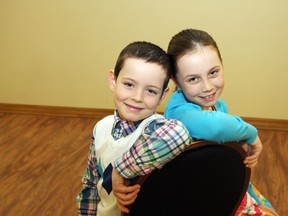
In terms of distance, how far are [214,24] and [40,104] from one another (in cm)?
185

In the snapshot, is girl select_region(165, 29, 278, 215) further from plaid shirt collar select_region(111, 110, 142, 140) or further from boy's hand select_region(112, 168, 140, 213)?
boy's hand select_region(112, 168, 140, 213)

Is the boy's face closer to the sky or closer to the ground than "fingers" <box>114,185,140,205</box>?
closer to the sky

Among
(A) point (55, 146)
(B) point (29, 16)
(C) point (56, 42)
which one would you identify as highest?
(B) point (29, 16)

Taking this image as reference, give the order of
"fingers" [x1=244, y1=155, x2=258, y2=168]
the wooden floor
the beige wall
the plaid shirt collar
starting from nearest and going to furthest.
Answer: "fingers" [x1=244, y1=155, x2=258, y2=168]
the plaid shirt collar
the wooden floor
the beige wall

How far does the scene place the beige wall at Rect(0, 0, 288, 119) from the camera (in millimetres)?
2791

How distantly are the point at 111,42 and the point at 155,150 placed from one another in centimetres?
235

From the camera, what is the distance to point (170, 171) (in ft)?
2.59

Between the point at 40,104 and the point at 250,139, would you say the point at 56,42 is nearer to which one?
the point at 40,104

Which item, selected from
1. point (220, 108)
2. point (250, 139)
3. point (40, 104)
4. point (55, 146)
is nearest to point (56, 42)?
point (40, 104)

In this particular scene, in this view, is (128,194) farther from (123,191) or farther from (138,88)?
(138,88)

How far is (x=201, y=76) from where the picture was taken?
1.07 metres

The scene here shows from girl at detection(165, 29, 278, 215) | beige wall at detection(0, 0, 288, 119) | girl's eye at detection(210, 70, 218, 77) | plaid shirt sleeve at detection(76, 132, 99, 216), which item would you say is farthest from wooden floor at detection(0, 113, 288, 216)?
girl's eye at detection(210, 70, 218, 77)

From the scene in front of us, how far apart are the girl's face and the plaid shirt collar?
212 mm

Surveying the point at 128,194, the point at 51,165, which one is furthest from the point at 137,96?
the point at 51,165
